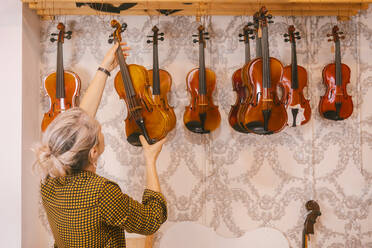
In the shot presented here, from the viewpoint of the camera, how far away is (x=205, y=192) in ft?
7.96

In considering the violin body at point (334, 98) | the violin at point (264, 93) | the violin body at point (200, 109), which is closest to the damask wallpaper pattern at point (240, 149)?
the violin body at point (334, 98)

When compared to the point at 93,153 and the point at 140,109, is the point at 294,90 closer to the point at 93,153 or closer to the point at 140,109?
the point at 140,109

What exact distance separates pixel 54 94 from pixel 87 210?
1178 millimetres

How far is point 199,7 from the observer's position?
7.24 feet

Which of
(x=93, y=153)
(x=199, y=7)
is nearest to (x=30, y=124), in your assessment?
(x=93, y=153)

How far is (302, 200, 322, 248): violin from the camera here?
2314 millimetres

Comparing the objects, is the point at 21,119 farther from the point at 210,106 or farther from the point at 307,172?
the point at 307,172

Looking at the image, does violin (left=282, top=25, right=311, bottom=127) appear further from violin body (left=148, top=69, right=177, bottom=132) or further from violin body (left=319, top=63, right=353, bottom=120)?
violin body (left=148, top=69, right=177, bottom=132)

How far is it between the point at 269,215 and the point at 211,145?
761 mm

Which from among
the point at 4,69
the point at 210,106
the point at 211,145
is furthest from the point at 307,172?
the point at 4,69

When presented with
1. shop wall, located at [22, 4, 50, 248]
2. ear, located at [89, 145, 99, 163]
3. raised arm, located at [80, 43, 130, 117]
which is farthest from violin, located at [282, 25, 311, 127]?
shop wall, located at [22, 4, 50, 248]

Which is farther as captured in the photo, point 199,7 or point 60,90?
point 199,7

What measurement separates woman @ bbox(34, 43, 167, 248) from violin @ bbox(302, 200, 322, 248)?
5.00 feet

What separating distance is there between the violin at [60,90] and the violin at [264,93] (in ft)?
4.06
